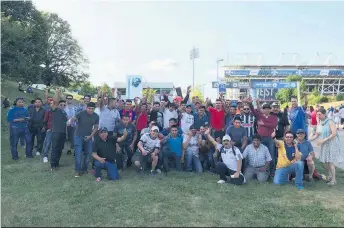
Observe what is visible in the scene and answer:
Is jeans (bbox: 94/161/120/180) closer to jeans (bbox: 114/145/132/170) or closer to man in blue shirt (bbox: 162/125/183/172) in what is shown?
jeans (bbox: 114/145/132/170)

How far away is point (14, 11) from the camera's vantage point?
31.8 m

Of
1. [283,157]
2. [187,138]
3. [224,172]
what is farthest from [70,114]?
[283,157]

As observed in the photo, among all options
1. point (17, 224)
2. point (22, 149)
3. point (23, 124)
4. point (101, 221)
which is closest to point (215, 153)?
point (101, 221)

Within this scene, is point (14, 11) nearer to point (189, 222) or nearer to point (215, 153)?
point (215, 153)

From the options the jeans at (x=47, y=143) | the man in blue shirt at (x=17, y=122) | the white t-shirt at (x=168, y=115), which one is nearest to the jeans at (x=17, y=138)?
the man in blue shirt at (x=17, y=122)

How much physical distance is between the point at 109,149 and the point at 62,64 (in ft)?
144

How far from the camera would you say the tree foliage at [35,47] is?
2316cm

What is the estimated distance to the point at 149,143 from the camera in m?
8.51

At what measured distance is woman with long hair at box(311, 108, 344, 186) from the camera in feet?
25.4

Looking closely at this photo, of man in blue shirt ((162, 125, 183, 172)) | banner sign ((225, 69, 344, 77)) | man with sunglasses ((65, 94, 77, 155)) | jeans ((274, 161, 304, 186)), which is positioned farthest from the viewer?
banner sign ((225, 69, 344, 77))

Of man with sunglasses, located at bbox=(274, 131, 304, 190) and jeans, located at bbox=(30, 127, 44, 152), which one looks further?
jeans, located at bbox=(30, 127, 44, 152)

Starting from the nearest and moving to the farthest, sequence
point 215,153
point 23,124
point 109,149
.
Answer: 1. point 109,149
2. point 215,153
3. point 23,124

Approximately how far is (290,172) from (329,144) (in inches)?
44.9

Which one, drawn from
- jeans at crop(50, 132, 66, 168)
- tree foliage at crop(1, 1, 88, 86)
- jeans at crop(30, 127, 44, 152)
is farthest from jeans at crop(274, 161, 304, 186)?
tree foliage at crop(1, 1, 88, 86)
